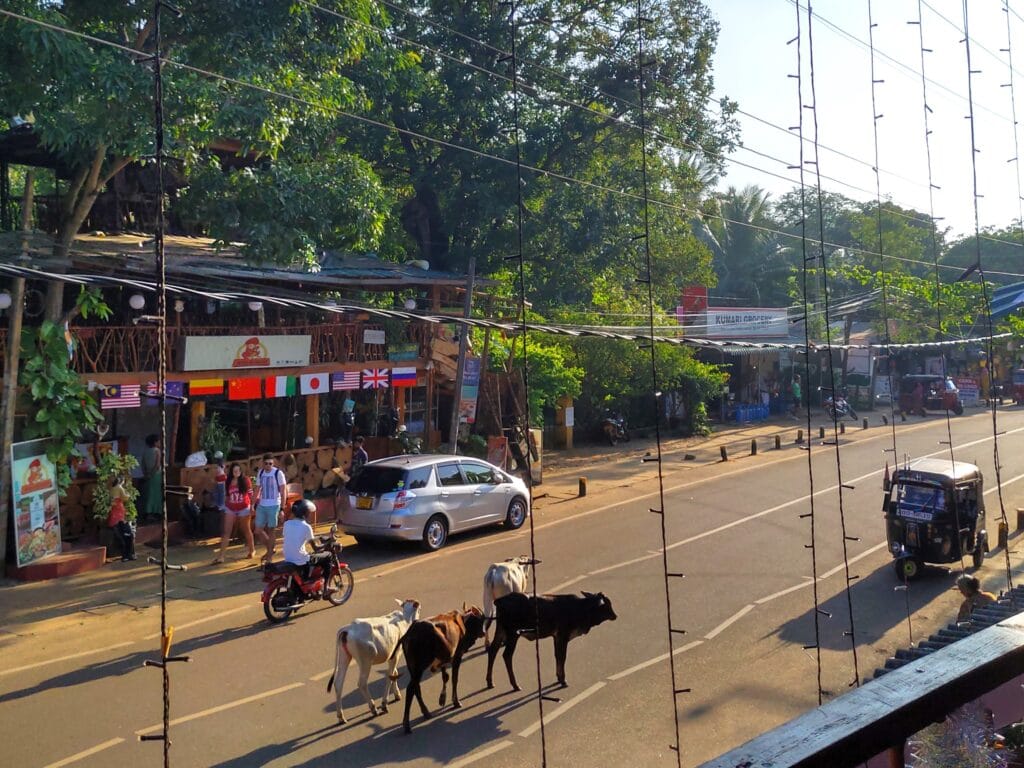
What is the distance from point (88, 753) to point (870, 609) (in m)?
9.47

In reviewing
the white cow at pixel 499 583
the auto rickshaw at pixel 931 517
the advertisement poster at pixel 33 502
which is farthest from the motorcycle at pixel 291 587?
the auto rickshaw at pixel 931 517

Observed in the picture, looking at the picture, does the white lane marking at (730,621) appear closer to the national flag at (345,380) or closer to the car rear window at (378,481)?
the car rear window at (378,481)

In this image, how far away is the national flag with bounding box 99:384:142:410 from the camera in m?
14.9

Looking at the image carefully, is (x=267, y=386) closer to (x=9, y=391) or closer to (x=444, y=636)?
(x=9, y=391)

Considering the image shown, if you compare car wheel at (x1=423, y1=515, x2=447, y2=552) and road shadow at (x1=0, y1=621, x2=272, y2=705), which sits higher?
car wheel at (x1=423, y1=515, x2=447, y2=552)

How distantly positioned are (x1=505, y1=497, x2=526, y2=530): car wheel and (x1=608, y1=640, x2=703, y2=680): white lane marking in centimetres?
688

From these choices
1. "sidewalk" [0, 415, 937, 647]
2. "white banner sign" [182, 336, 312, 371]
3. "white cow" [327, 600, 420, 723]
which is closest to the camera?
"white cow" [327, 600, 420, 723]

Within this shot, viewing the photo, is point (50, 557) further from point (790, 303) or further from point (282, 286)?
point (790, 303)

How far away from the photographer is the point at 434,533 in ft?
Answer: 51.4

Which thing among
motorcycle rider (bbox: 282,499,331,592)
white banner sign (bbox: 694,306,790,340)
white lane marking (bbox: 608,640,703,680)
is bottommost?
white lane marking (bbox: 608,640,703,680)

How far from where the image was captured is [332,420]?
70.2 feet

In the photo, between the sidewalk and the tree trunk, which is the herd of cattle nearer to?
the sidewalk

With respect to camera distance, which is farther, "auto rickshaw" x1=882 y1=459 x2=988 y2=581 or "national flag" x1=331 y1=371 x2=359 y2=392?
"national flag" x1=331 y1=371 x2=359 y2=392

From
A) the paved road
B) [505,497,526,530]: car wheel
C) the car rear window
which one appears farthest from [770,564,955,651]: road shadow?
the car rear window
